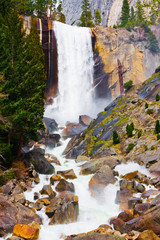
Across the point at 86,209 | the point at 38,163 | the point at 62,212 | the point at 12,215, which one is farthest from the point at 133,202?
the point at 38,163

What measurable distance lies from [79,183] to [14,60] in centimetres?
1475

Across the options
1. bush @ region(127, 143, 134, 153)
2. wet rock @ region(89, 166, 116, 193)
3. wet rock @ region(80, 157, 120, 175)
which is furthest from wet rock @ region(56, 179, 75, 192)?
bush @ region(127, 143, 134, 153)

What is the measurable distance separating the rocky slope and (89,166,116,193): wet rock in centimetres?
4316

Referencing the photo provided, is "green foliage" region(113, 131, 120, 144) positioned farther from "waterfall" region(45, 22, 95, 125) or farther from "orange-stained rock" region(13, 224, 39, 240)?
"waterfall" region(45, 22, 95, 125)

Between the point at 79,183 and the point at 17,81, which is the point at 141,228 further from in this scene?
the point at 17,81

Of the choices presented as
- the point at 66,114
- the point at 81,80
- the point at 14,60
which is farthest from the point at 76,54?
the point at 14,60

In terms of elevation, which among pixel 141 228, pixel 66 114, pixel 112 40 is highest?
pixel 112 40

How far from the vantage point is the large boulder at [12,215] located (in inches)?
448

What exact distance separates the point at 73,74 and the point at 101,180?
1759 inches

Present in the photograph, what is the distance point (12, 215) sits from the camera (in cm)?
1220

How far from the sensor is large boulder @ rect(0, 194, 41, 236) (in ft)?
37.3

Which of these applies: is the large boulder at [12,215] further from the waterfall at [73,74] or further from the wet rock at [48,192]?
the waterfall at [73,74]

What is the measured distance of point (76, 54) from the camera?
58.6m

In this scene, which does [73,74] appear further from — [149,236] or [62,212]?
[149,236]
